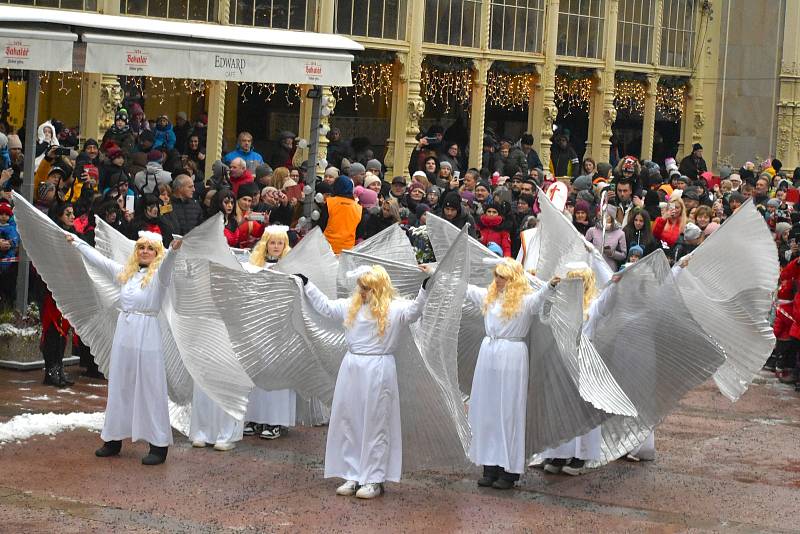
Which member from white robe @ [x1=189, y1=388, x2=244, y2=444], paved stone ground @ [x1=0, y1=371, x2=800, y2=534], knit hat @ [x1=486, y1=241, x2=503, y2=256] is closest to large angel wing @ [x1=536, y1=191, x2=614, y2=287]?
paved stone ground @ [x1=0, y1=371, x2=800, y2=534]

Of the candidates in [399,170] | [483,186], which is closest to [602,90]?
[399,170]

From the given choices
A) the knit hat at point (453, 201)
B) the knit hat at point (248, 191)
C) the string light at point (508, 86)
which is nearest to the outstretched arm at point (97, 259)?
the knit hat at point (248, 191)

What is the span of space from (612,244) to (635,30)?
43.1 ft

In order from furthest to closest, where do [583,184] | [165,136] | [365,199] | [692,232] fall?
[583,184]
[165,136]
[365,199]
[692,232]

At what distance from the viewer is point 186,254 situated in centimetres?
1147

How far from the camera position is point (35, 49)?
13.8 metres

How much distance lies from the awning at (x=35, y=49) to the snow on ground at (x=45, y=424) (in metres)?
3.25

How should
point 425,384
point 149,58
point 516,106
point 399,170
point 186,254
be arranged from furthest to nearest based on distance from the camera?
1. point 516,106
2. point 399,170
3. point 149,58
4. point 186,254
5. point 425,384

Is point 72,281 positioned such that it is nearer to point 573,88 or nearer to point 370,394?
point 370,394

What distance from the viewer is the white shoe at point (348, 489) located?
10.5 m

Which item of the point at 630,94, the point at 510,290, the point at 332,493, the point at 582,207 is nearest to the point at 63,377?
the point at 332,493

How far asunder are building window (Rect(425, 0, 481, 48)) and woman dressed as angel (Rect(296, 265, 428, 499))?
45.4 ft

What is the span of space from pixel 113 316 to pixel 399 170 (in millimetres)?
12223

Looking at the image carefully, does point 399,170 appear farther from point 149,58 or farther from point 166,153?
point 149,58
